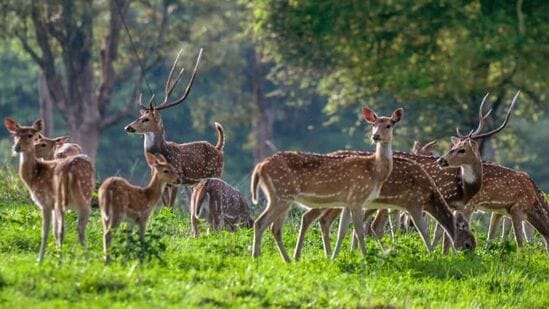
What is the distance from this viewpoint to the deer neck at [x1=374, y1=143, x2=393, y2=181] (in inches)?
544

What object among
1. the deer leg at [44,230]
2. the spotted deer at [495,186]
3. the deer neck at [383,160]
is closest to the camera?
the deer leg at [44,230]

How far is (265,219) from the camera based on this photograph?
516 inches

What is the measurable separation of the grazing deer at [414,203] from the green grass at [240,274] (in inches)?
10.0

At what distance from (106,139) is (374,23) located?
966 inches

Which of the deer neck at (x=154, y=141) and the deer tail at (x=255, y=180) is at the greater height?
the deer neck at (x=154, y=141)

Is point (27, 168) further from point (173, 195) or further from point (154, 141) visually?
point (173, 195)

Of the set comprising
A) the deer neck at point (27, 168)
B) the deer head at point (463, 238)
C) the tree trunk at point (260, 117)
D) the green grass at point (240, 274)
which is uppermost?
the tree trunk at point (260, 117)

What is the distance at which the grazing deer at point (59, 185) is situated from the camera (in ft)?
39.2

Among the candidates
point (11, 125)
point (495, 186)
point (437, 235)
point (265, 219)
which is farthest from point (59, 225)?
point (495, 186)

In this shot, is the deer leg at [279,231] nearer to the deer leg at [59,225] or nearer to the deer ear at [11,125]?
the deer leg at [59,225]

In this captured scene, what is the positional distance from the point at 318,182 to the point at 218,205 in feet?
9.37

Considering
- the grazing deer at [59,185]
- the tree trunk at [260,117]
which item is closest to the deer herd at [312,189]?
the grazing deer at [59,185]

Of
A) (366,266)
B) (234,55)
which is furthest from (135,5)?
(366,266)

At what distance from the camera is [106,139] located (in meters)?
54.3
